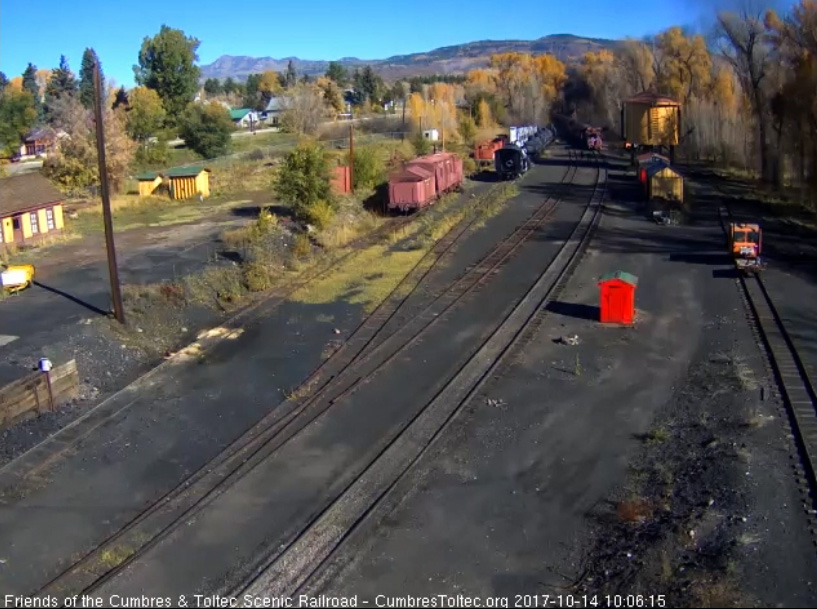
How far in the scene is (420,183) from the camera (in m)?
33.8

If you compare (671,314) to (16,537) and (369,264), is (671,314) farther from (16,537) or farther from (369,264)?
(16,537)

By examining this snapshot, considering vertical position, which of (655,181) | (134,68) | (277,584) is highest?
(134,68)

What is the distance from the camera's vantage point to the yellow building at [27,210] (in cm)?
2939

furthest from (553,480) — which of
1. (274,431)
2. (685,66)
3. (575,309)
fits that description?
(685,66)

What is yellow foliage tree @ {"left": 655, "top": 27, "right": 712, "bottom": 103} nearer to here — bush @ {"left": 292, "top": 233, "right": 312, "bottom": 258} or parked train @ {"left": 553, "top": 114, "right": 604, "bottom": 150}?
parked train @ {"left": 553, "top": 114, "right": 604, "bottom": 150}

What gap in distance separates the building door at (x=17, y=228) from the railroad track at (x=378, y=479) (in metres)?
19.7

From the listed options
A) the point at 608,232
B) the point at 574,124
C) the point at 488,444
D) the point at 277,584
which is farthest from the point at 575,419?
the point at 574,124

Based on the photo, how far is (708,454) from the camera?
12156mm

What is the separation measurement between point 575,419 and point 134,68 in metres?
72.2

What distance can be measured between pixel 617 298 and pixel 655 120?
35145mm

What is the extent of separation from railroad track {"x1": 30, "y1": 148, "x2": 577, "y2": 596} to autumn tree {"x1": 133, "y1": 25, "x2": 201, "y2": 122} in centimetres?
5510

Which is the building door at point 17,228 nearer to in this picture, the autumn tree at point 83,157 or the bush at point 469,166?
the autumn tree at point 83,157

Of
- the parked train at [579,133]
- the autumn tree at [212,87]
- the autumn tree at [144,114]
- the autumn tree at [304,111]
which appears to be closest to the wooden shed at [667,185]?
the parked train at [579,133]

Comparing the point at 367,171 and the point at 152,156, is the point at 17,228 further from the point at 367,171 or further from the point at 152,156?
the point at 152,156
